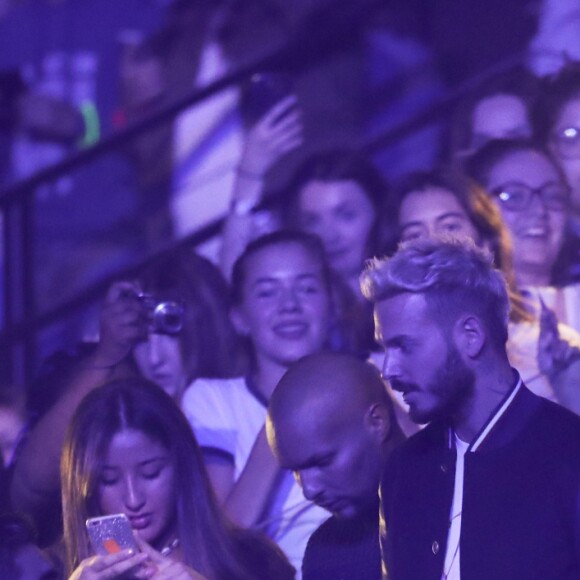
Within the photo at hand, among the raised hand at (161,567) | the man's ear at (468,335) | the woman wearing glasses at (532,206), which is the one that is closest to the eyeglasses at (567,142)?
the woman wearing glasses at (532,206)

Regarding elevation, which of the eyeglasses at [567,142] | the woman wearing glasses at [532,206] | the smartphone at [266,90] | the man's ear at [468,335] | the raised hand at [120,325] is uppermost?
the smartphone at [266,90]

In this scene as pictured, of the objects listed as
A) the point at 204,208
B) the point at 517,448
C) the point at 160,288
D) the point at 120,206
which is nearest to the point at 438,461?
the point at 517,448

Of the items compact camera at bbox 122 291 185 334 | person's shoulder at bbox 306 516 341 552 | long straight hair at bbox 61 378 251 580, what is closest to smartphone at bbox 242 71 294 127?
compact camera at bbox 122 291 185 334

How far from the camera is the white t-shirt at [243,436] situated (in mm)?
3506

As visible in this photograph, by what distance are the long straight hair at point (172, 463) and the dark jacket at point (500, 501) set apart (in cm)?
54

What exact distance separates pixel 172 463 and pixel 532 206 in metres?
1.43

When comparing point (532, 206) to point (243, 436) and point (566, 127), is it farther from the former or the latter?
point (243, 436)

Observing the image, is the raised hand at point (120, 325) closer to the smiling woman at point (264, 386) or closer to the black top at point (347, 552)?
the smiling woman at point (264, 386)

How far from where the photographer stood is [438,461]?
103 inches

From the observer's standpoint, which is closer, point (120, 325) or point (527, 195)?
point (120, 325)

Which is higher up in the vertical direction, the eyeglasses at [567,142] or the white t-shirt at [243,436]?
the eyeglasses at [567,142]

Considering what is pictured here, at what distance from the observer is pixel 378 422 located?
2.98 metres

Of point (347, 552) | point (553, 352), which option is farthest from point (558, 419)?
point (553, 352)

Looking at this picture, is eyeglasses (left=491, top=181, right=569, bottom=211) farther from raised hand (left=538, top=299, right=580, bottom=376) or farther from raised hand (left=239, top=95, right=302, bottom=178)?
raised hand (left=239, top=95, right=302, bottom=178)
